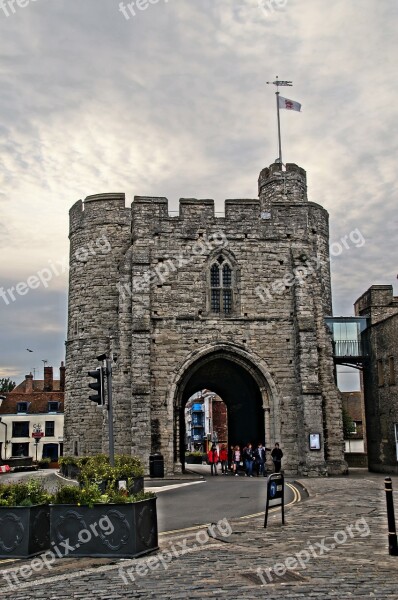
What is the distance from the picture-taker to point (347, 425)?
50125 mm

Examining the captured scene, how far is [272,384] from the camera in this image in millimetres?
24672

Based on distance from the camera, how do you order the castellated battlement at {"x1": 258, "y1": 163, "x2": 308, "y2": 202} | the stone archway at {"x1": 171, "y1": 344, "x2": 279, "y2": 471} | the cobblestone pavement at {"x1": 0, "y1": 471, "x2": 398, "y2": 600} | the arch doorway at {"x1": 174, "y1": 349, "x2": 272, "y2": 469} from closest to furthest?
the cobblestone pavement at {"x1": 0, "y1": 471, "x2": 398, "y2": 600}
the stone archway at {"x1": 171, "y1": 344, "x2": 279, "y2": 471}
the arch doorway at {"x1": 174, "y1": 349, "x2": 272, "y2": 469}
the castellated battlement at {"x1": 258, "y1": 163, "x2": 308, "y2": 202}

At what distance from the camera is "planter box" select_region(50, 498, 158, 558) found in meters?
8.35

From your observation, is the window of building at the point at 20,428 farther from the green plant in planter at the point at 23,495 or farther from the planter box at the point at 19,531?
the planter box at the point at 19,531

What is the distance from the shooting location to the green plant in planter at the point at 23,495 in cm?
875

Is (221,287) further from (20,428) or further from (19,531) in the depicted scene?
(20,428)

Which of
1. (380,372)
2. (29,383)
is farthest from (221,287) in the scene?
(29,383)

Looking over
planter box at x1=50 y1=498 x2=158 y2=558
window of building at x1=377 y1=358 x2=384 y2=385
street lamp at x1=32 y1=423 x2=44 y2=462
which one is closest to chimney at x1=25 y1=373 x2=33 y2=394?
street lamp at x1=32 y1=423 x2=44 y2=462

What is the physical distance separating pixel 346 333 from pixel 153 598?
23496mm

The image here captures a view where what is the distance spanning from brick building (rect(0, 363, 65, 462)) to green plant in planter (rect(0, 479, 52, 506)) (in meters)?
40.6

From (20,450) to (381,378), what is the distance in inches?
1306

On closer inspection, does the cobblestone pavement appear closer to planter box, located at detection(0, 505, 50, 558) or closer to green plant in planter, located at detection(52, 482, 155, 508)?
planter box, located at detection(0, 505, 50, 558)

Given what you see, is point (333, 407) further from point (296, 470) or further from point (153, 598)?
point (153, 598)

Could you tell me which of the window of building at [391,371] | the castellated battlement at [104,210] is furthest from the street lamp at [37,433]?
the window of building at [391,371]
